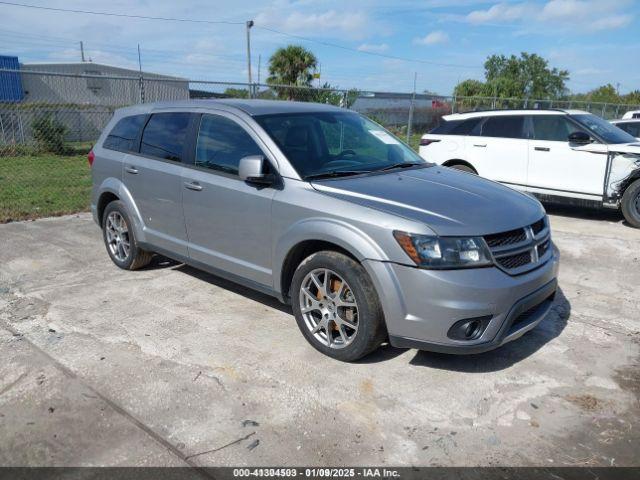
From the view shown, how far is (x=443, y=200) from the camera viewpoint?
3.66 meters

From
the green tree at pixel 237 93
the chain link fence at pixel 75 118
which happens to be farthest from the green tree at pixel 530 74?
the green tree at pixel 237 93

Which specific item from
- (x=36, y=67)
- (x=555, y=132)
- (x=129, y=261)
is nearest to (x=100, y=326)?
(x=129, y=261)

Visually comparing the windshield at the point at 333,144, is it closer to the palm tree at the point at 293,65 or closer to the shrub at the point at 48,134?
the shrub at the point at 48,134

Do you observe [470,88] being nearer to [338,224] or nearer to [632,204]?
[632,204]

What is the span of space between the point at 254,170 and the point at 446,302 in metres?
1.63

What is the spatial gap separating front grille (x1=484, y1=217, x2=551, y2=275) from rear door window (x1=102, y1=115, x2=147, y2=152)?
363 cm

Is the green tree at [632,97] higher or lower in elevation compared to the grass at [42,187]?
higher

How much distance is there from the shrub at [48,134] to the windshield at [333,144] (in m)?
15.0

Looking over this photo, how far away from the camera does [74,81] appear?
28094mm

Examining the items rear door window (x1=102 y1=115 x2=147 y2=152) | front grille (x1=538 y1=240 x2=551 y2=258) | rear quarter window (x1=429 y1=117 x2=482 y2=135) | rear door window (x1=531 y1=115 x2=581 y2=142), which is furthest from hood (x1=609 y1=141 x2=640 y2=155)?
rear door window (x1=102 y1=115 x2=147 y2=152)

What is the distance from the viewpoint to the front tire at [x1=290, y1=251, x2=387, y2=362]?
348 centimetres

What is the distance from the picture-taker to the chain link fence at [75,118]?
9.64 meters

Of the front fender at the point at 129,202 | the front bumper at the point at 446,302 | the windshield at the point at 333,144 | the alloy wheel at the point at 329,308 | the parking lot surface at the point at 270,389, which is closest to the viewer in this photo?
the parking lot surface at the point at 270,389

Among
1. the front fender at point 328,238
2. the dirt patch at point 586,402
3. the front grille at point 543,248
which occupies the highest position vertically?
the front fender at point 328,238
